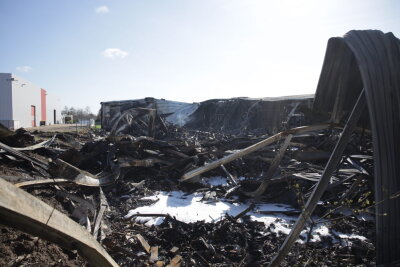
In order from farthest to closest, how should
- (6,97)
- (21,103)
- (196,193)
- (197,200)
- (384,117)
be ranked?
(21,103), (6,97), (196,193), (197,200), (384,117)

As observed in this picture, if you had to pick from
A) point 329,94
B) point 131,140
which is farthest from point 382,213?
point 131,140

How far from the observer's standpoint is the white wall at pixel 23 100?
108 ft

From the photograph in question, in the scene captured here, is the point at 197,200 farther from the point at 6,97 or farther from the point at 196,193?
the point at 6,97

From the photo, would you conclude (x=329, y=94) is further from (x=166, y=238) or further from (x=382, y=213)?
(x=166, y=238)

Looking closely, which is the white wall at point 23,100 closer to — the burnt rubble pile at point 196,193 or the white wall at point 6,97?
the white wall at point 6,97

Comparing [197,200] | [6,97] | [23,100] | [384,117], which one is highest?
[6,97]

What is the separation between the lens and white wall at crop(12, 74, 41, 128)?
3294cm

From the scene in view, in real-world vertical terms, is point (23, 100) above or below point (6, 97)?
below

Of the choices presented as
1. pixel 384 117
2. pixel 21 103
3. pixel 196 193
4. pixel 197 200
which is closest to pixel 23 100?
pixel 21 103

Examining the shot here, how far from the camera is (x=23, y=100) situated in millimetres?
35594

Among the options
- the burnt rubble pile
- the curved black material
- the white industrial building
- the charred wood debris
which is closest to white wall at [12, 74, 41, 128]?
the white industrial building

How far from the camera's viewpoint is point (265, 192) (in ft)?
17.6

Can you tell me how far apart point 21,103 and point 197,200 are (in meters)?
38.7

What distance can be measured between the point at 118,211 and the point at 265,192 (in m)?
2.94
